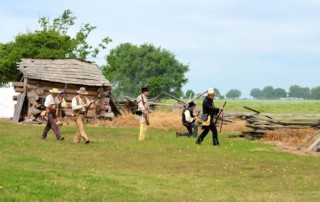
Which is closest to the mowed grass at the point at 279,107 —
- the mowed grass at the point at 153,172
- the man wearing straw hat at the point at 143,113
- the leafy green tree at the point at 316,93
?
the man wearing straw hat at the point at 143,113

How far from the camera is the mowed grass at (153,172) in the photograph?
9836mm

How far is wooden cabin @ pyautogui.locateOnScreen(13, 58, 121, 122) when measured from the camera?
3034 centimetres

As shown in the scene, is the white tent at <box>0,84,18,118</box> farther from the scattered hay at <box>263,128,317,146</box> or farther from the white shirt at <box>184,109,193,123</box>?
the scattered hay at <box>263,128,317,146</box>

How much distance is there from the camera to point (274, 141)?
68.0 feet

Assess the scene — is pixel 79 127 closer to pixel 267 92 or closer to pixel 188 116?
pixel 188 116

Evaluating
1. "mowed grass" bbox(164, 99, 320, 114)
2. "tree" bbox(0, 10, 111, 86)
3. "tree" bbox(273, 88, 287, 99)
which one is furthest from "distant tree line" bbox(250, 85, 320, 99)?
"tree" bbox(0, 10, 111, 86)

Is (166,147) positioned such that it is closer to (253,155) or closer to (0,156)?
(253,155)

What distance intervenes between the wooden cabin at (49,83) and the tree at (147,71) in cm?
3650

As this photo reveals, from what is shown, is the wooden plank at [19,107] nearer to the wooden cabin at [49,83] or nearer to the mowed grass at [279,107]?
Answer: the wooden cabin at [49,83]

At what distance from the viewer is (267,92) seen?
635 feet

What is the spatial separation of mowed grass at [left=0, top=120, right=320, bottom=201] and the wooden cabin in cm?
1118

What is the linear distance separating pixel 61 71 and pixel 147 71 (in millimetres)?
46719

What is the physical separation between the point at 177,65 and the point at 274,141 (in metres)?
54.5

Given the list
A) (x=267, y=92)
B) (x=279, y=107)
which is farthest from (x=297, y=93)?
(x=279, y=107)
